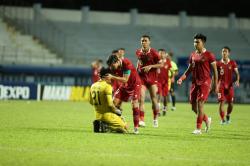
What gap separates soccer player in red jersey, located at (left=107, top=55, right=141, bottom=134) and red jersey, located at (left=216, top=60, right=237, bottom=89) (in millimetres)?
5877

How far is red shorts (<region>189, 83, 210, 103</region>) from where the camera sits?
53.2 feet

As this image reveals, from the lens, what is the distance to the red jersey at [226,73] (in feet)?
72.7

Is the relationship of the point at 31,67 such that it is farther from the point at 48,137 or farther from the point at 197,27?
the point at 48,137

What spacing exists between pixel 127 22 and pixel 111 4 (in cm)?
193

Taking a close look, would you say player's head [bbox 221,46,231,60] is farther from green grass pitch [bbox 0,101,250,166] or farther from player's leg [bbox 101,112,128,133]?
player's leg [bbox 101,112,128,133]

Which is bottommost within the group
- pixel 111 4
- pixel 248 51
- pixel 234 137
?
pixel 234 137

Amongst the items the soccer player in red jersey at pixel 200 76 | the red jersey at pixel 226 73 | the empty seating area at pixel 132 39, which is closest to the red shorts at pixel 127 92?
the soccer player in red jersey at pixel 200 76

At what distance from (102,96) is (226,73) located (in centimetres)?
801

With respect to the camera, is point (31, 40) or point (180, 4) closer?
point (31, 40)

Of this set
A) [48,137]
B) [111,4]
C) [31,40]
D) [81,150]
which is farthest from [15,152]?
[111,4]

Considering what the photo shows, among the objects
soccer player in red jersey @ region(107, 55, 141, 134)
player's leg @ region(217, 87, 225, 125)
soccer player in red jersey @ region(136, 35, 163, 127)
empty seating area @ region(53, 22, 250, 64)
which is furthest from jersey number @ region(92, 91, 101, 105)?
empty seating area @ region(53, 22, 250, 64)

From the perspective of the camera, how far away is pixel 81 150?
38.3 feet

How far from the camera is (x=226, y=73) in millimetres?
22234

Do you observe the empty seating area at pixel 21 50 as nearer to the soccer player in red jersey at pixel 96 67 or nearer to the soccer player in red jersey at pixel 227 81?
the soccer player in red jersey at pixel 96 67
